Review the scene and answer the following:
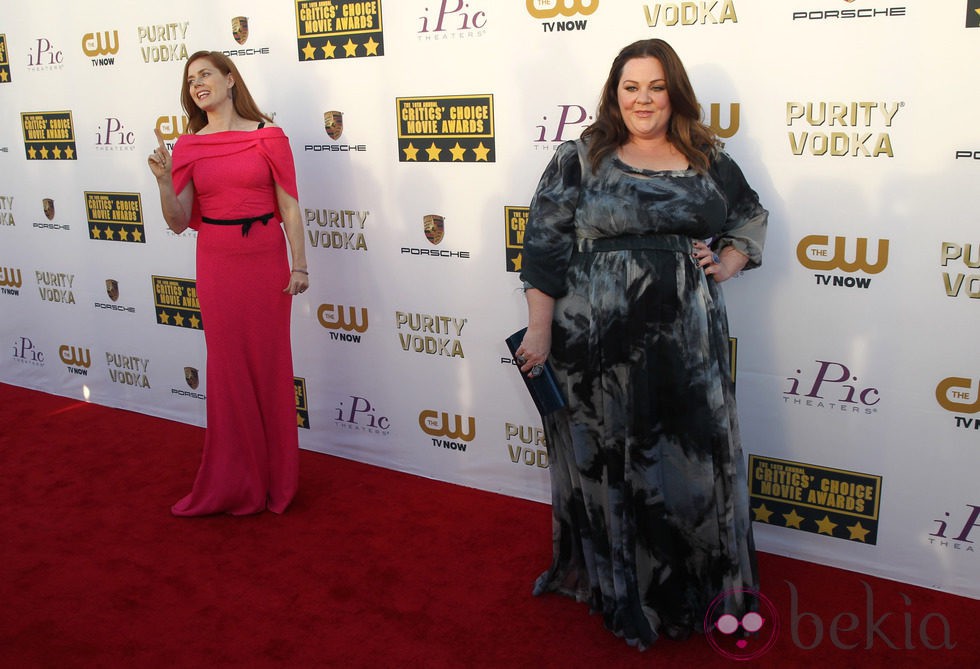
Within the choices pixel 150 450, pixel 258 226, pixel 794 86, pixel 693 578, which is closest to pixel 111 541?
pixel 150 450

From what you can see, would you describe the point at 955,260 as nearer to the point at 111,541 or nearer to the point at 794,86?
the point at 794,86

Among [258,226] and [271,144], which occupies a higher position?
[271,144]

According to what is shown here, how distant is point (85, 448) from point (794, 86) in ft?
11.7

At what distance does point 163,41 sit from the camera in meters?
4.21

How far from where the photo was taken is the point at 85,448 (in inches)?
173

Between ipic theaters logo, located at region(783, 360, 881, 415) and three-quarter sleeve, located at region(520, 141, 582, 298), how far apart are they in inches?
38.9

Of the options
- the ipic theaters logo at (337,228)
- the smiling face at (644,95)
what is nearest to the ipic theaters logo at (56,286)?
the ipic theaters logo at (337,228)

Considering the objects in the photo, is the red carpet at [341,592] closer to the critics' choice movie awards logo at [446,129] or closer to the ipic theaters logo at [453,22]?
the critics' choice movie awards logo at [446,129]

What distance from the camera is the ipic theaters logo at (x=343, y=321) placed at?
3.99 metres

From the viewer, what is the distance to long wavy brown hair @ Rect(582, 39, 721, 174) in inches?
96.8

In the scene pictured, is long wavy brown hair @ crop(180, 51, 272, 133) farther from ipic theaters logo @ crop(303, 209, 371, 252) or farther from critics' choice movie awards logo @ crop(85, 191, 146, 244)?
critics' choice movie awards logo @ crop(85, 191, 146, 244)

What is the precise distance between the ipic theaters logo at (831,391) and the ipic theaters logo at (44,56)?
3899mm

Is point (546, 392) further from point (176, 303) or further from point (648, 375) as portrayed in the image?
point (176, 303)

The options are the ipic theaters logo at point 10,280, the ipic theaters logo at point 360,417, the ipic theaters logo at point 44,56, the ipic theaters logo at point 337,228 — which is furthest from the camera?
the ipic theaters logo at point 10,280
